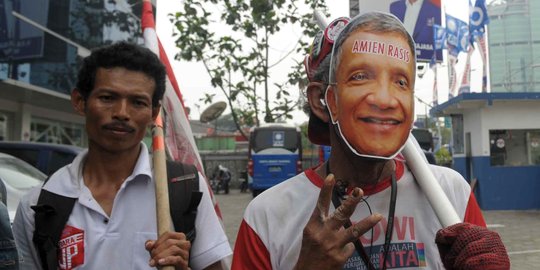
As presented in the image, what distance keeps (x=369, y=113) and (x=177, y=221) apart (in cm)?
87

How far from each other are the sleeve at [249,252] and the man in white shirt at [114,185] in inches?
13.7

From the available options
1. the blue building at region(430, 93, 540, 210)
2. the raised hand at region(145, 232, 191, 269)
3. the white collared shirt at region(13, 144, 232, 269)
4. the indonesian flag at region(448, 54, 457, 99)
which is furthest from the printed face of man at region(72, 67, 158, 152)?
the indonesian flag at region(448, 54, 457, 99)

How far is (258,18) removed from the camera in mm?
9828

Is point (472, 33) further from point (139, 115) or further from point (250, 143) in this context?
point (139, 115)

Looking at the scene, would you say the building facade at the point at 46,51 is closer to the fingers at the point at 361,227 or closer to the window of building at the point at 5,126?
the window of building at the point at 5,126

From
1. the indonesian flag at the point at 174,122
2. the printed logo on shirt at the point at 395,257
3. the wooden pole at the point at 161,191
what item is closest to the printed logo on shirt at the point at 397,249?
the printed logo on shirt at the point at 395,257

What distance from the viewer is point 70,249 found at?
1.93 m

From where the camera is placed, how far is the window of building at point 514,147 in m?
14.6

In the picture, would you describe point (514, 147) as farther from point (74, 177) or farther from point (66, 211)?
point (66, 211)

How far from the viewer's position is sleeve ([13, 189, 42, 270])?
2.00m

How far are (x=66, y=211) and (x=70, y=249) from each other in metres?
0.14

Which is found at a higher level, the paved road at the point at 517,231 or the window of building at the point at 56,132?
the window of building at the point at 56,132

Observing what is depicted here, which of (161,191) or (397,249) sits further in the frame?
(161,191)

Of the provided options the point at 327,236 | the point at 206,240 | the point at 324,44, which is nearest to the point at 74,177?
the point at 206,240
